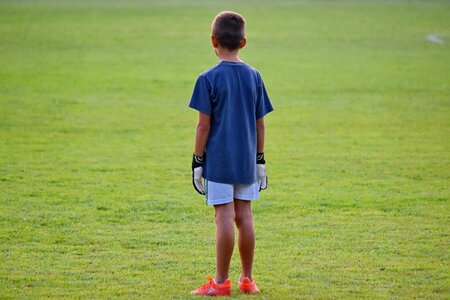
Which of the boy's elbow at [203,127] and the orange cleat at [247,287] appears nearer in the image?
the boy's elbow at [203,127]

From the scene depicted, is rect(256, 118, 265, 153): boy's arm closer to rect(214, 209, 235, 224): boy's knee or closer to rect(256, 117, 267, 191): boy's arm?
rect(256, 117, 267, 191): boy's arm

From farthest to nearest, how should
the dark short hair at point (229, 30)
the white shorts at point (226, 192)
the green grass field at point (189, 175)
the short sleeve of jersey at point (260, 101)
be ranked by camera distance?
the green grass field at point (189, 175)
the short sleeve of jersey at point (260, 101)
the white shorts at point (226, 192)
the dark short hair at point (229, 30)

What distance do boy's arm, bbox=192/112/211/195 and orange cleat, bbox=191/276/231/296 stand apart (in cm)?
68

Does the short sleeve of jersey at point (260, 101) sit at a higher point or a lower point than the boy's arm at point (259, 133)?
higher

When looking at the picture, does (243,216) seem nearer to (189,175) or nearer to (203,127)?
(203,127)

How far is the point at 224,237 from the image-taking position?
20.5 feet

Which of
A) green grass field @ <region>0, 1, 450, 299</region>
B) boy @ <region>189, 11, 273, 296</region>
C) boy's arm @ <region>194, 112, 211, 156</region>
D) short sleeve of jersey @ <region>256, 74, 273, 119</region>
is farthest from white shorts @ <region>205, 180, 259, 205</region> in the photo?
green grass field @ <region>0, 1, 450, 299</region>

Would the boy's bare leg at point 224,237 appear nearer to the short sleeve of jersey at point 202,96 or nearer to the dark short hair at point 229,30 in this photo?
the short sleeve of jersey at point 202,96

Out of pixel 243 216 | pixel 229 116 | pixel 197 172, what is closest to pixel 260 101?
pixel 229 116

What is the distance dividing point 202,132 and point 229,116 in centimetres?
22

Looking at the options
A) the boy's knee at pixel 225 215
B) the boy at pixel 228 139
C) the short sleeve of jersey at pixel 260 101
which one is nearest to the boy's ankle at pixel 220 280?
the boy at pixel 228 139

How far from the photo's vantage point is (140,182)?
10.7 meters

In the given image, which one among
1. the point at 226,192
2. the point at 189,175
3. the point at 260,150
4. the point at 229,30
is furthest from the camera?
the point at 189,175

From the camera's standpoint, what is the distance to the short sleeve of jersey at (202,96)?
6.11m
